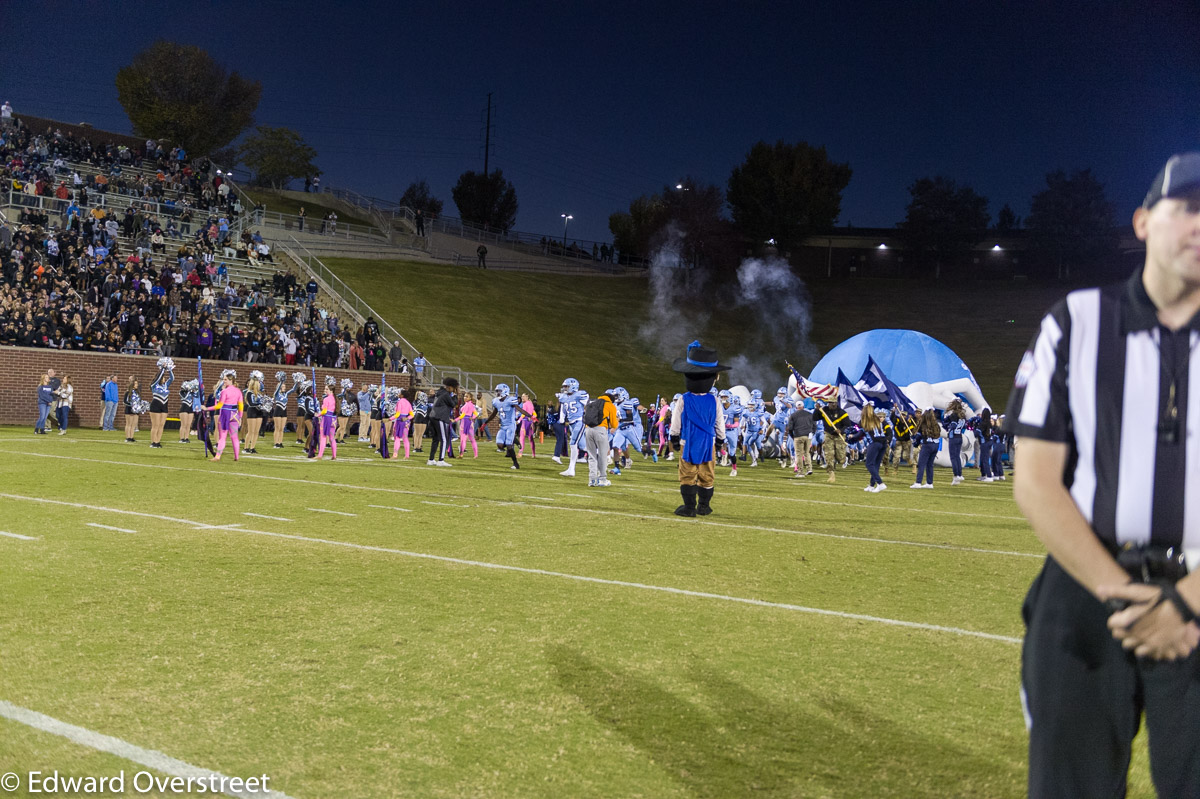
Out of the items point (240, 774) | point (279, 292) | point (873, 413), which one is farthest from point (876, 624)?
point (279, 292)

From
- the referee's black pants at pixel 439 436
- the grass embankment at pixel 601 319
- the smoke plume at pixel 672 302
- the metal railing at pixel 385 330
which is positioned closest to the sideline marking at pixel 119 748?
the referee's black pants at pixel 439 436

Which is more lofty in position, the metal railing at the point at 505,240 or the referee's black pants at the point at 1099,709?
the metal railing at the point at 505,240

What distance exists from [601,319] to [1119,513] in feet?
177

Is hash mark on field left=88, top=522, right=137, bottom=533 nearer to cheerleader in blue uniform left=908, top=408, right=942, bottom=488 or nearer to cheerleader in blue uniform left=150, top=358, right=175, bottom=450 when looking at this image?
cheerleader in blue uniform left=150, top=358, right=175, bottom=450

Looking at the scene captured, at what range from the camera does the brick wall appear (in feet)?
89.1

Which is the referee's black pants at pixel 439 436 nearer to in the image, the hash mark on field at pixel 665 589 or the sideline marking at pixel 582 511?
the sideline marking at pixel 582 511

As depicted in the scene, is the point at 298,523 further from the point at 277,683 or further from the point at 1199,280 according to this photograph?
the point at 1199,280

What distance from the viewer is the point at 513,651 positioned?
555 cm

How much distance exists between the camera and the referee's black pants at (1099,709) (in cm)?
210

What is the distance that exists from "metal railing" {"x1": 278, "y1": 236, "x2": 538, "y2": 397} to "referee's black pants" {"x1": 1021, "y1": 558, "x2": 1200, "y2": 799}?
34.6 meters

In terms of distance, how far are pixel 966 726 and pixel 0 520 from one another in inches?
371

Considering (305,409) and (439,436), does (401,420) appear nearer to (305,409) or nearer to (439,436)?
(439,436)

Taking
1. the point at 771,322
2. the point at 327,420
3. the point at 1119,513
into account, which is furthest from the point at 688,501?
the point at 771,322

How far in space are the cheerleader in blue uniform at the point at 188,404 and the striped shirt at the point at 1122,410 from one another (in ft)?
80.8
